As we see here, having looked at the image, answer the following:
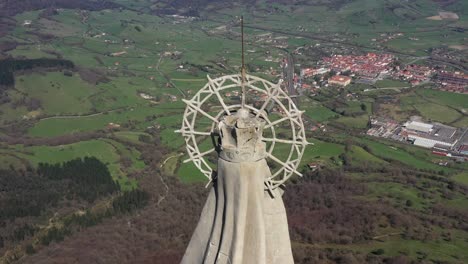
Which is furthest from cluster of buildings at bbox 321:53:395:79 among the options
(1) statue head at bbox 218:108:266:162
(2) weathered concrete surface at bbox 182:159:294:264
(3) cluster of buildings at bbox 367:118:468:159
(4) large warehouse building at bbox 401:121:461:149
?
(1) statue head at bbox 218:108:266:162

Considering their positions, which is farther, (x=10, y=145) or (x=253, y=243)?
(x=10, y=145)

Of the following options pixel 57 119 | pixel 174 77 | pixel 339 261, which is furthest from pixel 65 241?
pixel 174 77

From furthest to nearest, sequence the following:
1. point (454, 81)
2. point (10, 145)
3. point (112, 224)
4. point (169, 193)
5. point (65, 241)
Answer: point (454, 81)
point (10, 145)
point (169, 193)
point (112, 224)
point (65, 241)

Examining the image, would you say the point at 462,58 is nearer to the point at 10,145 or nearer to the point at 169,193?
the point at 169,193

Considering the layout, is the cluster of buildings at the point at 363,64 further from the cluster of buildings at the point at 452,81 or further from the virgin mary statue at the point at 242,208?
the virgin mary statue at the point at 242,208

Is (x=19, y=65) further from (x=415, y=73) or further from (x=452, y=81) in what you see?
(x=452, y=81)

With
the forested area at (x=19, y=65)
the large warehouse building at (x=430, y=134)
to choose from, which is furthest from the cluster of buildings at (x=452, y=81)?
the forested area at (x=19, y=65)

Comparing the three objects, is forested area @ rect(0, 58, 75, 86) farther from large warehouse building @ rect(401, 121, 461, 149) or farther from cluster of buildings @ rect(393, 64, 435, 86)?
cluster of buildings @ rect(393, 64, 435, 86)
